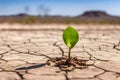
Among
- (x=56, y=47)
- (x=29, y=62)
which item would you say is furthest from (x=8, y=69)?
(x=56, y=47)

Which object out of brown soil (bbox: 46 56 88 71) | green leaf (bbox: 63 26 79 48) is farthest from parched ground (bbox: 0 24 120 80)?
green leaf (bbox: 63 26 79 48)

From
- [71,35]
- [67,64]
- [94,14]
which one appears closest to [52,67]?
[67,64]

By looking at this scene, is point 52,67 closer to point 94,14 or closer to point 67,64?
point 67,64

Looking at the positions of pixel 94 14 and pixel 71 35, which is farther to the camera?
pixel 94 14

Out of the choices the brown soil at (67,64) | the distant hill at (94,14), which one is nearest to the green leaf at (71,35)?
the brown soil at (67,64)

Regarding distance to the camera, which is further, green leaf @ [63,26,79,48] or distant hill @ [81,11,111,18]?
distant hill @ [81,11,111,18]

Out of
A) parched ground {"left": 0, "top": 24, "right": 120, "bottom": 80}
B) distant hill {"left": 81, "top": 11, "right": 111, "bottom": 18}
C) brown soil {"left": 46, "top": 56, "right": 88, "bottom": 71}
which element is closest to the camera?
parched ground {"left": 0, "top": 24, "right": 120, "bottom": 80}

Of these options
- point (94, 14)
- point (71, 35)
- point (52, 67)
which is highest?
point (94, 14)

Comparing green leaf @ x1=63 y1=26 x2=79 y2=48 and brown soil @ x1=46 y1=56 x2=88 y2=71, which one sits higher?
green leaf @ x1=63 y1=26 x2=79 y2=48

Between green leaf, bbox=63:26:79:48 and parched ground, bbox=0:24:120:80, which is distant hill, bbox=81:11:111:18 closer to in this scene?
parched ground, bbox=0:24:120:80

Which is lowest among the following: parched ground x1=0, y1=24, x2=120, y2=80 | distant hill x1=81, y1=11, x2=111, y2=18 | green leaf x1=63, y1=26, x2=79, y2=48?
parched ground x1=0, y1=24, x2=120, y2=80

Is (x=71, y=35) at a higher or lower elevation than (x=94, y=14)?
lower

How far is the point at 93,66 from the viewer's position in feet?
8.32

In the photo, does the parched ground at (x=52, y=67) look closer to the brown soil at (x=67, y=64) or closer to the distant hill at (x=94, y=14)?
the brown soil at (x=67, y=64)
